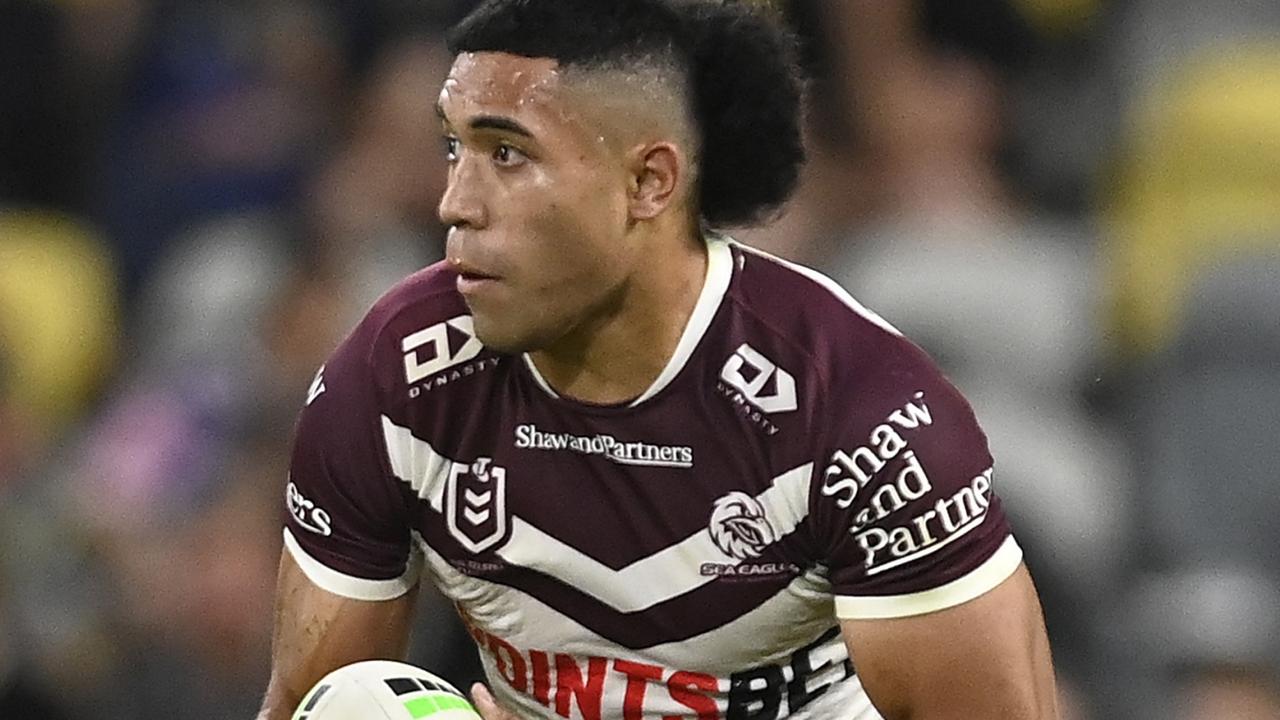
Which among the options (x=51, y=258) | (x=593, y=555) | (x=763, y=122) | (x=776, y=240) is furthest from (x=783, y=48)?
(x=51, y=258)

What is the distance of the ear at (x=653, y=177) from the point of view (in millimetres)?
2775

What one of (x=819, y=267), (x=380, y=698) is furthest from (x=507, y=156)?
(x=819, y=267)

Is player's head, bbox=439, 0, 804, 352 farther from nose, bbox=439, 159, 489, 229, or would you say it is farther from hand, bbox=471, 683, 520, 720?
hand, bbox=471, 683, 520, 720

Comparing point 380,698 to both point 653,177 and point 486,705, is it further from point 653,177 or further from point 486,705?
point 653,177

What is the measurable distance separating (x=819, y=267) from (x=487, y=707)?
2545mm

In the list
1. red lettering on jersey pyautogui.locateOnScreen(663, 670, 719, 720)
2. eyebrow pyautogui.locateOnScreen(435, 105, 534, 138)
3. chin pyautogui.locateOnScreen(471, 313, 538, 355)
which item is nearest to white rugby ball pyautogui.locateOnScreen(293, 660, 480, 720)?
red lettering on jersey pyautogui.locateOnScreen(663, 670, 719, 720)

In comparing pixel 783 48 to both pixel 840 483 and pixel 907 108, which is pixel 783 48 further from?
pixel 907 108

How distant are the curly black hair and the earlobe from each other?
0.07 meters

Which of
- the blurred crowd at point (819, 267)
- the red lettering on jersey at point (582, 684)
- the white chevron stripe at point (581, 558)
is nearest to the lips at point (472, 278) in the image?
the white chevron stripe at point (581, 558)

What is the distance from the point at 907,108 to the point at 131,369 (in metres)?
2.01

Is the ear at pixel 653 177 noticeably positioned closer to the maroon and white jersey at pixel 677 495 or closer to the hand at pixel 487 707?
the maroon and white jersey at pixel 677 495

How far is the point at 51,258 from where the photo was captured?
634 centimetres

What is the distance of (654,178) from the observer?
2799mm

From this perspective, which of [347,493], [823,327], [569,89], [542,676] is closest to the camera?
[569,89]
